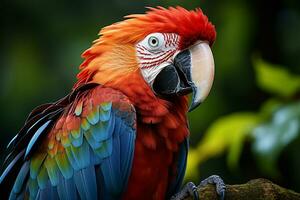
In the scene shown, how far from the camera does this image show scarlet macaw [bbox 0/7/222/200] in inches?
124

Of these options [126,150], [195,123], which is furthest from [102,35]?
[195,123]

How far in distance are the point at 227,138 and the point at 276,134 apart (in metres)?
0.33

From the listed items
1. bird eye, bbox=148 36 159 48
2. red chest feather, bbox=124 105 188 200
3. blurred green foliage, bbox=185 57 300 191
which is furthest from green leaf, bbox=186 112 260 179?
bird eye, bbox=148 36 159 48

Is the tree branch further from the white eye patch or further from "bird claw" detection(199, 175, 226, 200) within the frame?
the white eye patch

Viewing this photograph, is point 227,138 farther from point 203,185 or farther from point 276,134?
point 203,185

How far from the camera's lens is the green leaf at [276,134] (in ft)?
11.8

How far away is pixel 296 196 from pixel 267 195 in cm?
10

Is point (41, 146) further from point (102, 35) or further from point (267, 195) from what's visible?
point (267, 195)

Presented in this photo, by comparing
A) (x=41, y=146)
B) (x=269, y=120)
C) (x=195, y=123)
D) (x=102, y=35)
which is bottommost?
(x=195, y=123)

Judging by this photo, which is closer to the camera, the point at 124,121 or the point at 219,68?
the point at 124,121

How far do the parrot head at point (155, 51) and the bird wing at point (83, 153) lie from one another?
144mm

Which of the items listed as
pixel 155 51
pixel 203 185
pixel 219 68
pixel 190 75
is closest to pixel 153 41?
pixel 155 51

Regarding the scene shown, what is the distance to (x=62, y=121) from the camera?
10.4ft

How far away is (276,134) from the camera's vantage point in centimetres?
361
